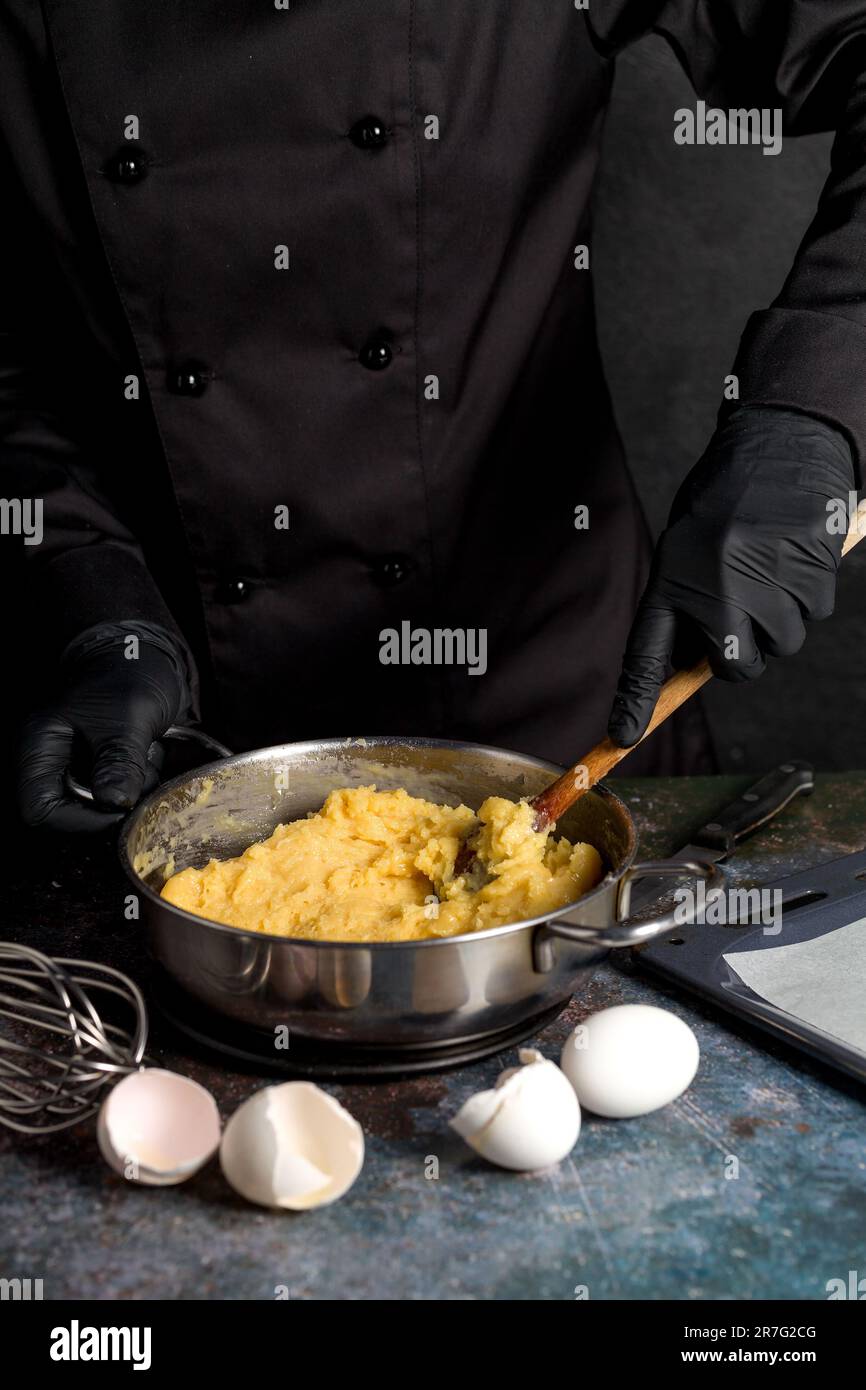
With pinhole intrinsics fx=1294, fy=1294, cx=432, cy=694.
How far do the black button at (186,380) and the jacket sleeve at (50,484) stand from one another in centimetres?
19

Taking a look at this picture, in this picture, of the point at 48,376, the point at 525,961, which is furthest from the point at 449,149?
the point at 525,961

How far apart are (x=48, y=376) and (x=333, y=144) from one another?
18.9 inches

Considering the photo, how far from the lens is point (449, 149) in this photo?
4.91ft

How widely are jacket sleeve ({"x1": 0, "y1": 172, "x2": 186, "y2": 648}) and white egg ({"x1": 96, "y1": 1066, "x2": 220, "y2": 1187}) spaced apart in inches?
27.3

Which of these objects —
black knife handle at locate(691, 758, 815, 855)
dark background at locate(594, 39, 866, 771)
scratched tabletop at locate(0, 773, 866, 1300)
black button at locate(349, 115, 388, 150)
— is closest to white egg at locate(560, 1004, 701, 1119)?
scratched tabletop at locate(0, 773, 866, 1300)

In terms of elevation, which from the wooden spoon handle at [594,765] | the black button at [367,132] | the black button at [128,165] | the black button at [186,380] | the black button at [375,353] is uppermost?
the black button at [367,132]

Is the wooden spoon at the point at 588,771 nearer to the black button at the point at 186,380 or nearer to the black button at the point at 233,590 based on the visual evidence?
the black button at the point at 233,590

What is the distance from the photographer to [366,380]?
60.7 inches

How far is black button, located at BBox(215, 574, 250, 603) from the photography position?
63.5 inches

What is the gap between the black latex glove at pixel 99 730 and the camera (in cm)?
130

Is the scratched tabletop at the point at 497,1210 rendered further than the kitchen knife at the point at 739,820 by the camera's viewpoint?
No

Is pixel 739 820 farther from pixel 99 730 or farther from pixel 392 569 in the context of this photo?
pixel 99 730

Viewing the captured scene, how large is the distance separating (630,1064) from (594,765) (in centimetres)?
33

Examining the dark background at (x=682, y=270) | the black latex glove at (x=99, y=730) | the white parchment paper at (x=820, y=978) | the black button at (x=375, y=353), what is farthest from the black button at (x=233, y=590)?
the dark background at (x=682, y=270)
